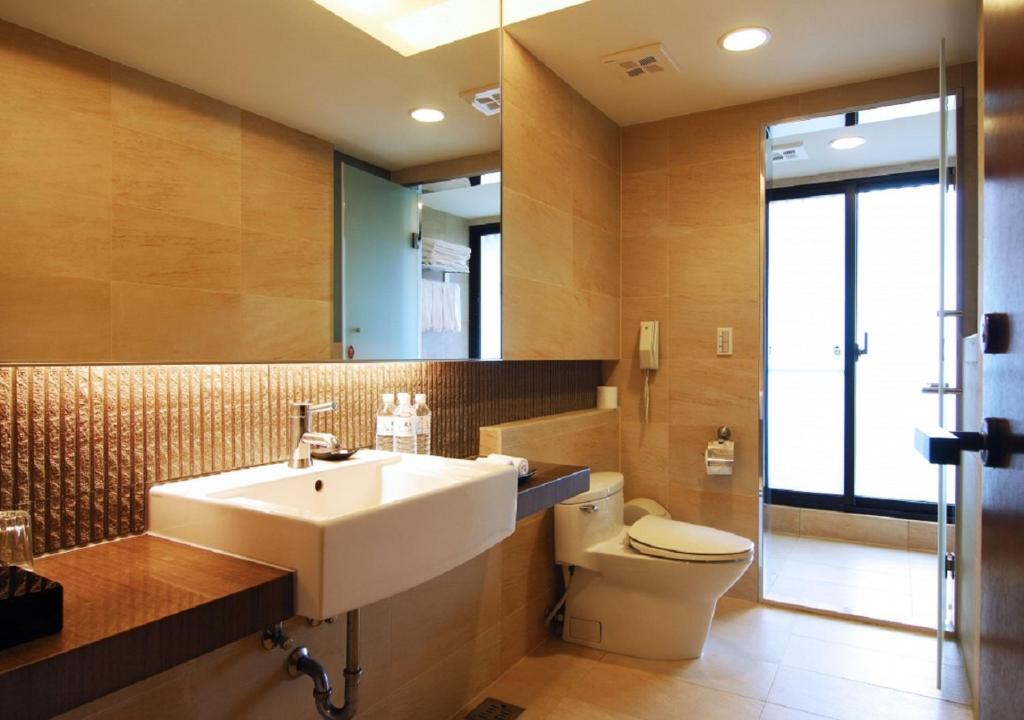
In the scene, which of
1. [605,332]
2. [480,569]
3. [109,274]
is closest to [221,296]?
[109,274]

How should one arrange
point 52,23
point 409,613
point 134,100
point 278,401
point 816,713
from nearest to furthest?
point 52,23, point 134,100, point 278,401, point 409,613, point 816,713

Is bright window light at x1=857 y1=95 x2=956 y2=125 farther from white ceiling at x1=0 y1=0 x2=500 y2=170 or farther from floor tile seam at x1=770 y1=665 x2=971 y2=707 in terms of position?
floor tile seam at x1=770 y1=665 x2=971 y2=707

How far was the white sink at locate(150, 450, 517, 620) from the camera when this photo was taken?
1030 millimetres

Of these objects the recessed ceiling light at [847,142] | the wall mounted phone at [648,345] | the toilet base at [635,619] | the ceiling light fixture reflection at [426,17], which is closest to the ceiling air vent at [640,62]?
the ceiling light fixture reflection at [426,17]

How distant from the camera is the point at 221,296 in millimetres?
1401

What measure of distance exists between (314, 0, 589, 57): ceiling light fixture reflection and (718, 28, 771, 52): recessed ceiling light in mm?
607

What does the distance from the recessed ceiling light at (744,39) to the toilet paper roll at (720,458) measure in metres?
1.66

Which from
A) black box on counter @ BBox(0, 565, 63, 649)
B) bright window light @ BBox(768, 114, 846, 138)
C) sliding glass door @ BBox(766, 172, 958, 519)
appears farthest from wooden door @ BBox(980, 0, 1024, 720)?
sliding glass door @ BBox(766, 172, 958, 519)

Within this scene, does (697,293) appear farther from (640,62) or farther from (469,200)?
(469,200)

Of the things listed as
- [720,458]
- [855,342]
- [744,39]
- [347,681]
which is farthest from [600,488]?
[855,342]

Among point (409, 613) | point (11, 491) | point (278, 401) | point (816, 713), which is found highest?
point (278, 401)

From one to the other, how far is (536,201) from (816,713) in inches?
79.5

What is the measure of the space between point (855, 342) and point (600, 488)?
232cm

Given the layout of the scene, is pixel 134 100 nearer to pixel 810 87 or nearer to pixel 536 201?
pixel 536 201
